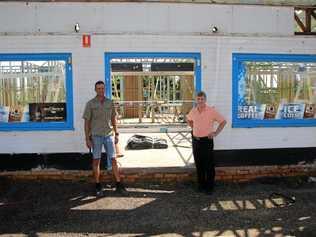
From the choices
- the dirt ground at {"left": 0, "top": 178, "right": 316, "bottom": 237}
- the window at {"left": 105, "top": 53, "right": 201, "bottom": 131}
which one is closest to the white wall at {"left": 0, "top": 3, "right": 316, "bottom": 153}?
the dirt ground at {"left": 0, "top": 178, "right": 316, "bottom": 237}

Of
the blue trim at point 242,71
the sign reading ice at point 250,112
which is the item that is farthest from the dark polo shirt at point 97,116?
the sign reading ice at point 250,112

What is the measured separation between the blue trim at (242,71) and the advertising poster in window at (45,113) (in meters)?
3.03

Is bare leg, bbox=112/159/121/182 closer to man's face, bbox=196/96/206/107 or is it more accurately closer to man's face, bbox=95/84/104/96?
man's face, bbox=95/84/104/96

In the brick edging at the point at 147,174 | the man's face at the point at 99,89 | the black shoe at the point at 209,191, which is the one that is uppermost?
the man's face at the point at 99,89

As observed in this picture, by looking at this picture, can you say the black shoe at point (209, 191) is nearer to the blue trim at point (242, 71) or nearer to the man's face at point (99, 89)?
the blue trim at point (242, 71)

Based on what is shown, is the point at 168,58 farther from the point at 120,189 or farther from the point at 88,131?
the point at 120,189

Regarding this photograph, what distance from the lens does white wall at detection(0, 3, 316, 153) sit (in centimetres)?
751

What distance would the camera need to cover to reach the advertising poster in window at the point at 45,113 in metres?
7.71

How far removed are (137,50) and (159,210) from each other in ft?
9.28

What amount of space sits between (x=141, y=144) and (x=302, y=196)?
4.77m

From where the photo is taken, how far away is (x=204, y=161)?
712 cm

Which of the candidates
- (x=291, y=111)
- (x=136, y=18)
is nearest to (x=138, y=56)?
(x=136, y=18)

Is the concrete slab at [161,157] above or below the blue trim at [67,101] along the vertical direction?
below

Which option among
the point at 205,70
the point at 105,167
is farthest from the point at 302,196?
the point at 105,167
